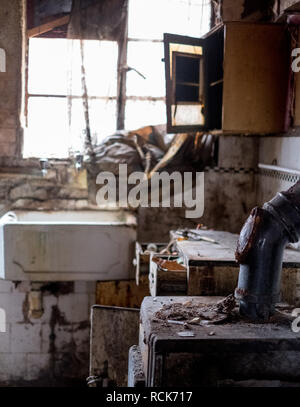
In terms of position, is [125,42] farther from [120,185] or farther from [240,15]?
[120,185]

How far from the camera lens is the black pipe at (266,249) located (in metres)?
2.60

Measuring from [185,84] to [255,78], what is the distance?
0.73 meters

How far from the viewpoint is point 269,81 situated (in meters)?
4.12

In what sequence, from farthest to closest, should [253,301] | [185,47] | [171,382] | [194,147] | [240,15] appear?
[194,147]
[240,15]
[185,47]
[253,301]
[171,382]

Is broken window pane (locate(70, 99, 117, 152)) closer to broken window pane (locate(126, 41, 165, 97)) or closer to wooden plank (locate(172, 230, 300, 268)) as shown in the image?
broken window pane (locate(126, 41, 165, 97))

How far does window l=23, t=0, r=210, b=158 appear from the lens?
5086 millimetres

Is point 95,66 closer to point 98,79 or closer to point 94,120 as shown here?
point 98,79

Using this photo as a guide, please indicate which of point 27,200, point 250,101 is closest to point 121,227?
point 27,200

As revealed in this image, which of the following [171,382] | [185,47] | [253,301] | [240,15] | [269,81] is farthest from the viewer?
[240,15]

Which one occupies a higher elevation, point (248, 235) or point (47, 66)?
point (47, 66)

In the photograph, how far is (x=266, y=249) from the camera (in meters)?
2.62

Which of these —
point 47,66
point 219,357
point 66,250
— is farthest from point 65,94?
point 219,357
